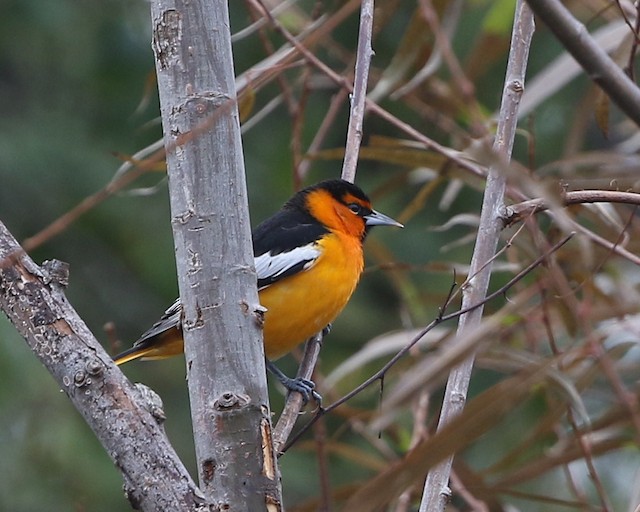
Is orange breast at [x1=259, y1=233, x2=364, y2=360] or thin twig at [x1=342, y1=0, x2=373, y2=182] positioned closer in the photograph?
thin twig at [x1=342, y1=0, x2=373, y2=182]

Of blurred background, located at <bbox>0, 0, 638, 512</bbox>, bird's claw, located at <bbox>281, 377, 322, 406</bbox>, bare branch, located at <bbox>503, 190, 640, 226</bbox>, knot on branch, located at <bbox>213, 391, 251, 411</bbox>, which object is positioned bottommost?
knot on branch, located at <bbox>213, 391, 251, 411</bbox>

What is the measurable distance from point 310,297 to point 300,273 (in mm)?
122

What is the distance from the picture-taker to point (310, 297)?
11.0 ft

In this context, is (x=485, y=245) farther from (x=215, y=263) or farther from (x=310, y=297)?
(x=310, y=297)

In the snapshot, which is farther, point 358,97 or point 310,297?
point 310,297

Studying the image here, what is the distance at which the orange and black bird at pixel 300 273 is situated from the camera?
334 cm

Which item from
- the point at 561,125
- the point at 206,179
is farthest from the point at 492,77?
the point at 206,179

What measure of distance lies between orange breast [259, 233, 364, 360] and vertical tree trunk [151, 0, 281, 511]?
153 cm

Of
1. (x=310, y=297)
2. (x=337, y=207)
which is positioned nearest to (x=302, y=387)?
(x=310, y=297)

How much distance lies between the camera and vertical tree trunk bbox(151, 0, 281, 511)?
1.68 meters

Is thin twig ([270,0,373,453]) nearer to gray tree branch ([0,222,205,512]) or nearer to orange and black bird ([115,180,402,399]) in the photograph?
gray tree branch ([0,222,205,512])

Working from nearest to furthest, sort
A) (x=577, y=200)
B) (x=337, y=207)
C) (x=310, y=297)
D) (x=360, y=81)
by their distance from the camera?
1. (x=577, y=200)
2. (x=360, y=81)
3. (x=310, y=297)
4. (x=337, y=207)

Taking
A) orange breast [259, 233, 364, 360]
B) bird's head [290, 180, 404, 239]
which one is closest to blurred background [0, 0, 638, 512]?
bird's head [290, 180, 404, 239]

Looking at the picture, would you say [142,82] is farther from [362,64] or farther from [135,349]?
[362,64]
